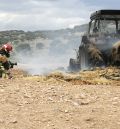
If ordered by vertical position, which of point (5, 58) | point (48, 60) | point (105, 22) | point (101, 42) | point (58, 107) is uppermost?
point (105, 22)

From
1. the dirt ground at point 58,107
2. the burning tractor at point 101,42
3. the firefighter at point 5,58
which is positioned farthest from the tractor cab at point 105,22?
the dirt ground at point 58,107

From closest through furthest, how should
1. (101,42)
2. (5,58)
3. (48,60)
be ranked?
(5,58)
(101,42)
(48,60)

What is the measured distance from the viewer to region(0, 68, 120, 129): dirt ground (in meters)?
8.64

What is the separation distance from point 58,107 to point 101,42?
8707 millimetres

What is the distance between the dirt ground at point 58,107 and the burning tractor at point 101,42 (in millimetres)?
5536

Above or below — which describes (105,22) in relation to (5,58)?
above

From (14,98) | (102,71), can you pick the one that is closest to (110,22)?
(102,71)

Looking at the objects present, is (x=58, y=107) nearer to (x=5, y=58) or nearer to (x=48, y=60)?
(x=5, y=58)

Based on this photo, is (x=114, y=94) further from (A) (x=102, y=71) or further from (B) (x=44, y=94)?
(A) (x=102, y=71)

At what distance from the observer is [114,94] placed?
36.0 ft

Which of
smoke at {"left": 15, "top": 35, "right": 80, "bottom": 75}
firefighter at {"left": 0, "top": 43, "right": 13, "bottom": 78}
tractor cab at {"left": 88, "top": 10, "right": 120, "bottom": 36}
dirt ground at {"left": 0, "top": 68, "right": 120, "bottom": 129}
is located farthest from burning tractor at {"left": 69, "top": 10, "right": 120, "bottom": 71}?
dirt ground at {"left": 0, "top": 68, "right": 120, "bottom": 129}

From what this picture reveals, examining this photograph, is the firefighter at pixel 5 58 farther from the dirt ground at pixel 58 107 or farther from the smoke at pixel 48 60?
the dirt ground at pixel 58 107

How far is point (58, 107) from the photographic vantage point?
31.7 ft

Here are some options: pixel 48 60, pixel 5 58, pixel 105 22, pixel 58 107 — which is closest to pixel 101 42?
pixel 105 22
